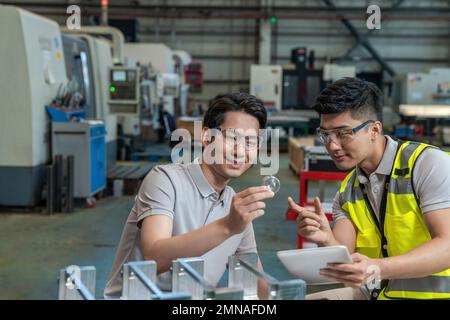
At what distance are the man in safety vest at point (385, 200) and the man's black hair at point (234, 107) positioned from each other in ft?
0.69

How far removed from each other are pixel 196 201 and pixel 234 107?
0.28 meters

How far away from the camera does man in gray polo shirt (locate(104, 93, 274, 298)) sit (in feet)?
4.62

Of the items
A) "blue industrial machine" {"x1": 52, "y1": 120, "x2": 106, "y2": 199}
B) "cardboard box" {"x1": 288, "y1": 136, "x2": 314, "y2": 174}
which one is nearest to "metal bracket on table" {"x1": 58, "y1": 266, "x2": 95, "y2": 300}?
"blue industrial machine" {"x1": 52, "y1": 120, "x2": 106, "y2": 199}

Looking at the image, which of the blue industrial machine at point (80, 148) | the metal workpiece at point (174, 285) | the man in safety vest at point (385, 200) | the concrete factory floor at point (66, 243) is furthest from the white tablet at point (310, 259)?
the blue industrial machine at point (80, 148)

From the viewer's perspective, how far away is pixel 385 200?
170 cm

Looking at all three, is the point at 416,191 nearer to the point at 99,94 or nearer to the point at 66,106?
the point at 66,106

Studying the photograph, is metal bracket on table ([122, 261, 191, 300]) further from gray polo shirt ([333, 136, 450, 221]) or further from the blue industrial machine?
the blue industrial machine

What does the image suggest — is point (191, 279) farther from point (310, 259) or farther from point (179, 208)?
point (179, 208)

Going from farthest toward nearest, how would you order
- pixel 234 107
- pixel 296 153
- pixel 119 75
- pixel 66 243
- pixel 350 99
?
pixel 296 153 < pixel 119 75 < pixel 66 243 < pixel 350 99 < pixel 234 107

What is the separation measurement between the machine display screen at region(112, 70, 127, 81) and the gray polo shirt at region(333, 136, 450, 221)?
5.01 metres

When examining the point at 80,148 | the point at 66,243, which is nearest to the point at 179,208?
the point at 66,243

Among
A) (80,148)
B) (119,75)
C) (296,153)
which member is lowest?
(296,153)

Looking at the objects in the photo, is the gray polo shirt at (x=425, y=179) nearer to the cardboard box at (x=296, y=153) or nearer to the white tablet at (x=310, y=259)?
the white tablet at (x=310, y=259)

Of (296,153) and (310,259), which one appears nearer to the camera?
(310,259)
